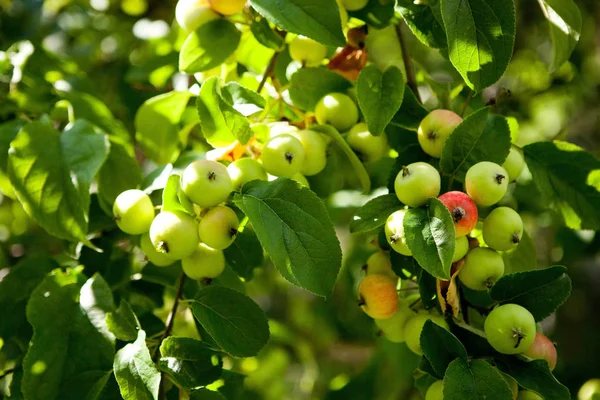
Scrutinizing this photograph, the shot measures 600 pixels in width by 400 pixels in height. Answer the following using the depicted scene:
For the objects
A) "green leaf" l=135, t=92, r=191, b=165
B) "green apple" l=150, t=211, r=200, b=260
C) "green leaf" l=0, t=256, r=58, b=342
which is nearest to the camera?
"green apple" l=150, t=211, r=200, b=260

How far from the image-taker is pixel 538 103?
232cm

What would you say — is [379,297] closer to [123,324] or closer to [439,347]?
[439,347]

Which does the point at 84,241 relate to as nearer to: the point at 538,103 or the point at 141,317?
the point at 141,317

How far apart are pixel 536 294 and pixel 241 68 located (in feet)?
2.05

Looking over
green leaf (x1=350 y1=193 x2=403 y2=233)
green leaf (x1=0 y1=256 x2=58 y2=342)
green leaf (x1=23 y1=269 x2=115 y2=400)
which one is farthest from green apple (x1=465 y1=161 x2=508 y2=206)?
green leaf (x1=0 y1=256 x2=58 y2=342)

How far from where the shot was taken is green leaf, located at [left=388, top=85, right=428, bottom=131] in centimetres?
102

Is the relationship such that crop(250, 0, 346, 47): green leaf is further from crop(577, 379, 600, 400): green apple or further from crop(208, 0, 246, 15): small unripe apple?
crop(577, 379, 600, 400): green apple

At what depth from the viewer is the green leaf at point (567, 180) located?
1062mm

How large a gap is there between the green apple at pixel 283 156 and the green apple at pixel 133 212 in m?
0.18

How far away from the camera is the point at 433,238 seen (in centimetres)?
80

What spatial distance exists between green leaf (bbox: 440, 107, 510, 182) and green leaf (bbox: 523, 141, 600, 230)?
0.15 m

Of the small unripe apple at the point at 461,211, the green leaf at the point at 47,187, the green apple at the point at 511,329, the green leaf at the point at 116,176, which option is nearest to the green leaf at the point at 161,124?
the green leaf at the point at 116,176

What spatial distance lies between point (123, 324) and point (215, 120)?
12.1 inches

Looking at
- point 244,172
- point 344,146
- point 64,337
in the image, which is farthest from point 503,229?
point 64,337
